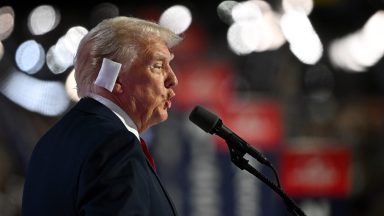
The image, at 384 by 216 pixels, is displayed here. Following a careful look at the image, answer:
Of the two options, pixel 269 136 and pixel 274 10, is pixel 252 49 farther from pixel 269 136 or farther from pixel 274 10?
pixel 269 136

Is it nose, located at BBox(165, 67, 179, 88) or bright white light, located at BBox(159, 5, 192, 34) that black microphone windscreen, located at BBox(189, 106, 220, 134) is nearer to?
→ nose, located at BBox(165, 67, 179, 88)

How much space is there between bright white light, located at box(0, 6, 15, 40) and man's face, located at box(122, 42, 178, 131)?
4.19 m

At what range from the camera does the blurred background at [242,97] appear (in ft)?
18.4

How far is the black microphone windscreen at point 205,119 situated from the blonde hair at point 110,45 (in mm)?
228

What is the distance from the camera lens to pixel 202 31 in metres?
6.32

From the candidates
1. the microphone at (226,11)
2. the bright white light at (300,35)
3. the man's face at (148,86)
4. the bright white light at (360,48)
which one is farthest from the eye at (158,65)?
the bright white light at (360,48)

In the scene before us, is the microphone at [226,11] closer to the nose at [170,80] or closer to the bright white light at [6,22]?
the bright white light at [6,22]

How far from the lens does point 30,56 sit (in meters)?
6.34

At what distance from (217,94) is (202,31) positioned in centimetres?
75

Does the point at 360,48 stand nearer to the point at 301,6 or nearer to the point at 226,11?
the point at 301,6

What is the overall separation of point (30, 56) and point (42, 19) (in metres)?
0.32

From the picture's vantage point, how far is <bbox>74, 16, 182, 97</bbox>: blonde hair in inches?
80.5

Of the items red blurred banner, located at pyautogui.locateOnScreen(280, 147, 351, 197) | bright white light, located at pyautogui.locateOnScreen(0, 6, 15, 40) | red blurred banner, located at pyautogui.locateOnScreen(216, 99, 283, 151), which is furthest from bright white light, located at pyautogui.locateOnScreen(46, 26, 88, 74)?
red blurred banner, located at pyautogui.locateOnScreen(280, 147, 351, 197)

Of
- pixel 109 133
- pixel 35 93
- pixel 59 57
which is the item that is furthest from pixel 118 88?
pixel 59 57
